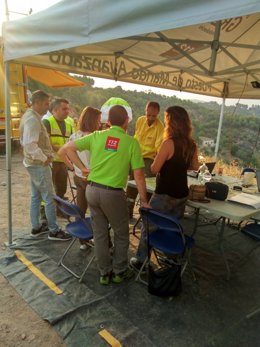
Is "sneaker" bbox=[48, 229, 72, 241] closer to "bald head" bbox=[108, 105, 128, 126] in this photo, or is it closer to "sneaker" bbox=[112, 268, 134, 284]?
"sneaker" bbox=[112, 268, 134, 284]

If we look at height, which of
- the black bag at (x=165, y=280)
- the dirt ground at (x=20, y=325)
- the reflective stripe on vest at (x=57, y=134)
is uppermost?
the reflective stripe on vest at (x=57, y=134)

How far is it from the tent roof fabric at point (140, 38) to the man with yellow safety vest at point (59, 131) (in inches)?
20.5

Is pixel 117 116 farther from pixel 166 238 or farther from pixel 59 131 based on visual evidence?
pixel 59 131

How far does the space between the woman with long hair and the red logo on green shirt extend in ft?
1.43

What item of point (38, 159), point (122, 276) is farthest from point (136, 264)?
point (38, 159)

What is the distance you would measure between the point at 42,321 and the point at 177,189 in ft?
5.37

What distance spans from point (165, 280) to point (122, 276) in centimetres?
49

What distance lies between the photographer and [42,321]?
2.46 m

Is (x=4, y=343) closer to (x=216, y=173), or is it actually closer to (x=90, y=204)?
(x=90, y=204)

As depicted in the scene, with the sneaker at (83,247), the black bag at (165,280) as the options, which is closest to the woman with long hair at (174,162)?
the black bag at (165,280)

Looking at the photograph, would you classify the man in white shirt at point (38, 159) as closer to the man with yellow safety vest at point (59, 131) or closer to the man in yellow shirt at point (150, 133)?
the man with yellow safety vest at point (59, 131)

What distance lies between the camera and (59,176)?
448cm

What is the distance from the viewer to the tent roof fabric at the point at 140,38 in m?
1.71

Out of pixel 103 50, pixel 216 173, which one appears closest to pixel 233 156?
pixel 216 173
